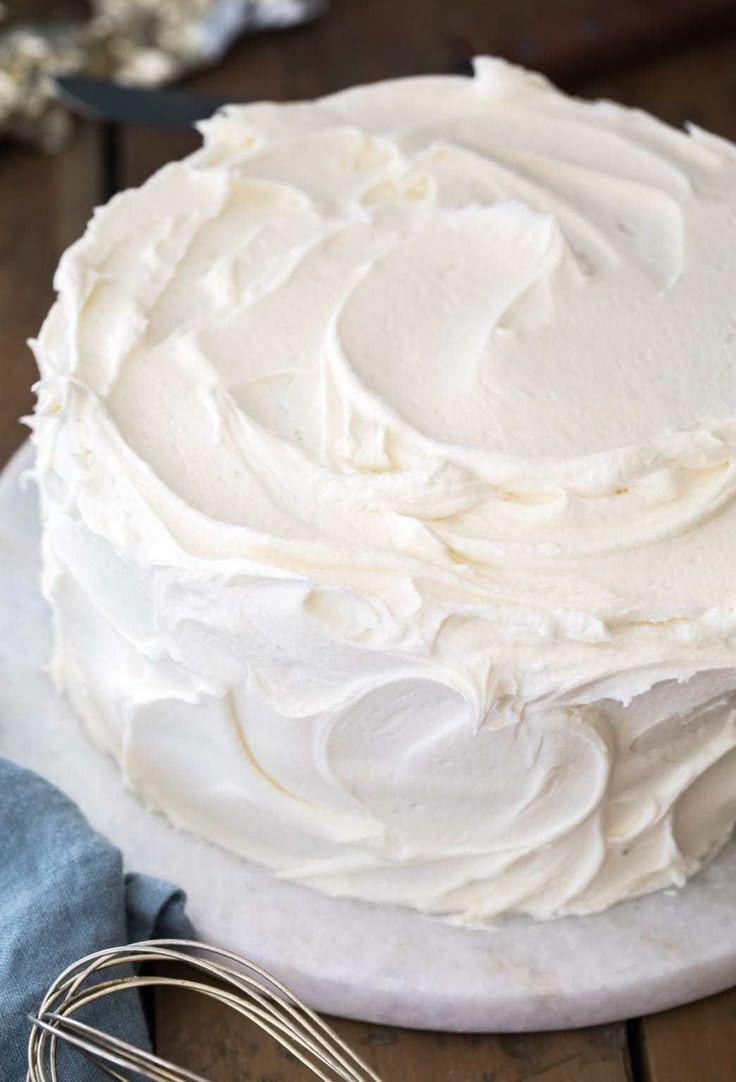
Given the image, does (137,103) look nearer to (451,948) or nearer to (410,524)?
(410,524)

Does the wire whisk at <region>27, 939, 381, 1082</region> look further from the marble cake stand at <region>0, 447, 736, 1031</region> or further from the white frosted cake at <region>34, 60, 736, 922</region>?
the white frosted cake at <region>34, 60, 736, 922</region>

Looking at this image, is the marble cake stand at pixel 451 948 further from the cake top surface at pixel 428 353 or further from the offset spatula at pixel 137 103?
the offset spatula at pixel 137 103

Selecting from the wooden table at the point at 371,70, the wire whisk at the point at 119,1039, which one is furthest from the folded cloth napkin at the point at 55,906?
the wooden table at the point at 371,70

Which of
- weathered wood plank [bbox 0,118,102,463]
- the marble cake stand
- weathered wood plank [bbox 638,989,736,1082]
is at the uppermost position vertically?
weathered wood plank [bbox 0,118,102,463]

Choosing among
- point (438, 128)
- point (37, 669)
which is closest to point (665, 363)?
point (438, 128)

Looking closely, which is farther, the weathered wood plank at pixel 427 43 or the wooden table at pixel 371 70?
the weathered wood plank at pixel 427 43

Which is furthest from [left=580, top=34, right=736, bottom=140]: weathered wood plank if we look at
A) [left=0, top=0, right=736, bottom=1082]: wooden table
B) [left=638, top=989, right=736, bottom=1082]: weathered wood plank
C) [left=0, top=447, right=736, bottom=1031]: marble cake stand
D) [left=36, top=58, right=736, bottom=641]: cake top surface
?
[left=638, top=989, right=736, bottom=1082]: weathered wood plank
